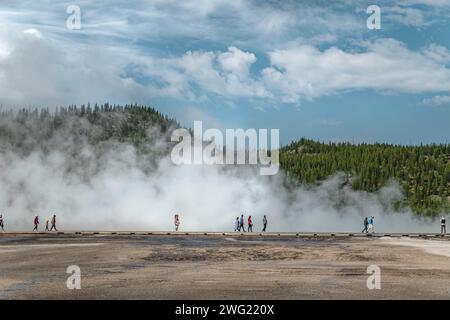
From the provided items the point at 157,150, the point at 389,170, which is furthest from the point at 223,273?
the point at 389,170

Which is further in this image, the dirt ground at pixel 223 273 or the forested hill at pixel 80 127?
the forested hill at pixel 80 127

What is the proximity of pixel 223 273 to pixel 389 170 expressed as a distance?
431 feet

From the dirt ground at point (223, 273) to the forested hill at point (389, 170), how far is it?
10265 centimetres

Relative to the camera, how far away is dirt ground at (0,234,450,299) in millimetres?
16562

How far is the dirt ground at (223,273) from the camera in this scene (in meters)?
16.6

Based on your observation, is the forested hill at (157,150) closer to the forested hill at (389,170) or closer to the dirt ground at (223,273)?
the forested hill at (389,170)

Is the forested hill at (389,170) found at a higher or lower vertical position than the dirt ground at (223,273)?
higher

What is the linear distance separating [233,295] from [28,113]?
160m

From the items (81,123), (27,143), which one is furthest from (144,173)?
(81,123)

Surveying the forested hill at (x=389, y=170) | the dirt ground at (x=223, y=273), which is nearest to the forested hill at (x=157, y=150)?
the forested hill at (x=389, y=170)

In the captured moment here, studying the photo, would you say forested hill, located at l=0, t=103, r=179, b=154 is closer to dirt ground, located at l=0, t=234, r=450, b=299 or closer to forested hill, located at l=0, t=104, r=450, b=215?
forested hill, located at l=0, t=104, r=450, b=215

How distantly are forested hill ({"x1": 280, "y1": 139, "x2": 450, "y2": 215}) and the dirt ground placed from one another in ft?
337
